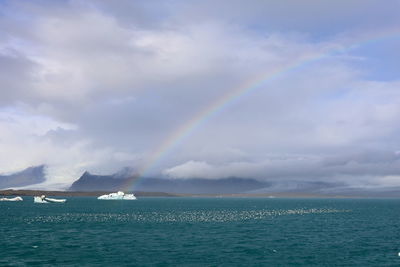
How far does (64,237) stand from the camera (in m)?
90.5

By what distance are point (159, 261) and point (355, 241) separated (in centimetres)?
4756

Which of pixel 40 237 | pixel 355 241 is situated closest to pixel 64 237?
pixel 40 237

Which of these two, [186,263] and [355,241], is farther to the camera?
[355,241]

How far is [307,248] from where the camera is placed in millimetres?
77812

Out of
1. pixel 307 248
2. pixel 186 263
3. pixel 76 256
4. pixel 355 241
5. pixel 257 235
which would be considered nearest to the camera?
pixel 186 263

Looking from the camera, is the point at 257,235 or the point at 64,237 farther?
the point at 257,235

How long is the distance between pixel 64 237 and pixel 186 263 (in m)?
39.5

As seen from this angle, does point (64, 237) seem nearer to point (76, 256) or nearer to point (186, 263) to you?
point (76, 256)

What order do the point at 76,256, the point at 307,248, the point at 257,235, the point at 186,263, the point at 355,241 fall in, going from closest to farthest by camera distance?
1. the point at 186,263
2. the point at 76,256
3. the point at 307,248
4. the point at 355,241
5. the point at 257,235

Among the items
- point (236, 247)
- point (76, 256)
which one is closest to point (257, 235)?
point (236, 247)

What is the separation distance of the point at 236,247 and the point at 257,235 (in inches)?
813

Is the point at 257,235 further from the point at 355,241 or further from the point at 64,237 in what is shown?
the point at 64,237

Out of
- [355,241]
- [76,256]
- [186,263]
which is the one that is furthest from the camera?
[355,241]

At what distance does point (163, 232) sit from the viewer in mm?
102812
